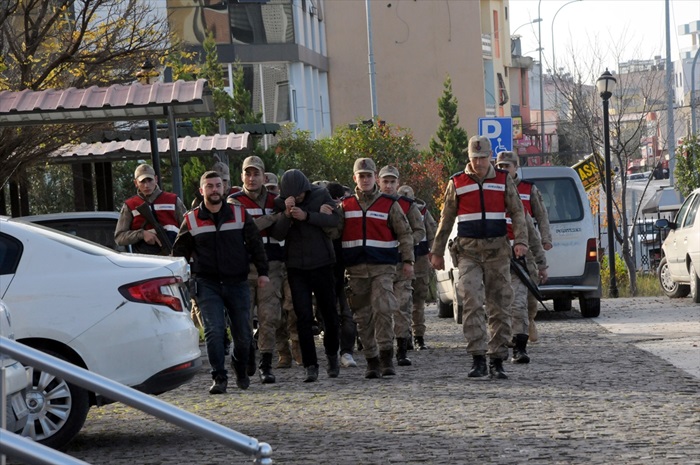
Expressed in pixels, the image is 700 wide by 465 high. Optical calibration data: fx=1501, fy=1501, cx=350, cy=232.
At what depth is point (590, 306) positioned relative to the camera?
20.9 metres

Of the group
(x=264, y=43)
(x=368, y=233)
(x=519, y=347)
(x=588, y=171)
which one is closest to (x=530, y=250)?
(x=519, y=347)

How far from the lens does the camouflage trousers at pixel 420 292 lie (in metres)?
17.0

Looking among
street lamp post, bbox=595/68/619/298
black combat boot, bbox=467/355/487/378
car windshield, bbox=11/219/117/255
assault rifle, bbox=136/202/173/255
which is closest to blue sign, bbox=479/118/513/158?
street lamp post, bbox=595/68/619/298

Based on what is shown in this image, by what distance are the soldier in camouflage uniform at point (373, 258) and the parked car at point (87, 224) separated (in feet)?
7.73

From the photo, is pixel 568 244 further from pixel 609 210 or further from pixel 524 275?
pixel 609 210

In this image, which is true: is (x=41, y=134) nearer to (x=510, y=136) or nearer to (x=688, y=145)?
(x=510, y=136)

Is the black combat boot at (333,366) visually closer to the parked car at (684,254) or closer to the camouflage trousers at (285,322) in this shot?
the camouflage trousers at (285,322)

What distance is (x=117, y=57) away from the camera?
63.6 feet

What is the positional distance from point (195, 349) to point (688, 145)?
3341cm

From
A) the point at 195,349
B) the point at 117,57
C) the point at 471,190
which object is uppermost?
the point at 117,57

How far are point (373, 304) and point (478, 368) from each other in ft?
3.71

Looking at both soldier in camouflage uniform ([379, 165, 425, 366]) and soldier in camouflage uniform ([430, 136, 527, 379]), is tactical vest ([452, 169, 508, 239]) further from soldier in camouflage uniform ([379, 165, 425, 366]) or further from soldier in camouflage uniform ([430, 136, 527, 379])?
soldier in camouflage uniform ([379, 165, 425, 366])

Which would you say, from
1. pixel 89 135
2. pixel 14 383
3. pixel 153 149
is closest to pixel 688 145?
pixel 89 135

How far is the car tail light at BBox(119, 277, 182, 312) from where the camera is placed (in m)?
9.53
